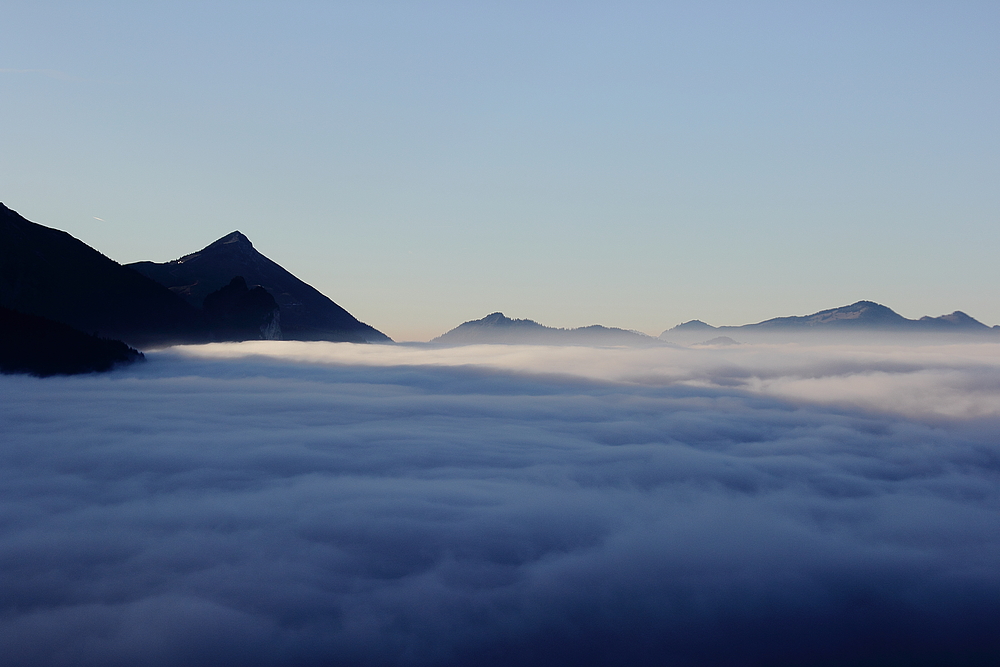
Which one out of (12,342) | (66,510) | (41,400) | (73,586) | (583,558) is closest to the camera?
(73,586)

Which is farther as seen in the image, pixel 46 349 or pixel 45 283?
pixel 45 283

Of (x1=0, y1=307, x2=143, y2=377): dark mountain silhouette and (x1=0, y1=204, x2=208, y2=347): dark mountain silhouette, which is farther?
(x1=0, y1=204, x2=208, y2=347): dark mountain silhouette

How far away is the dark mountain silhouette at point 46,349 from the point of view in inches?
5733

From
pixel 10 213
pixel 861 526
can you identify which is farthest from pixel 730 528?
pixel 10 213

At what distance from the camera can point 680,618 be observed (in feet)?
165

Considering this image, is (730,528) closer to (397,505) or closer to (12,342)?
(397,505)

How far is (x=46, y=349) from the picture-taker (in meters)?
151

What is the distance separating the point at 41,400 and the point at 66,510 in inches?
3207

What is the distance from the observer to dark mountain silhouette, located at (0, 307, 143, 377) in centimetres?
14562

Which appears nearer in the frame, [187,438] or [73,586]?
[73,586]

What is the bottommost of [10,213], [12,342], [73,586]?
[73,586]

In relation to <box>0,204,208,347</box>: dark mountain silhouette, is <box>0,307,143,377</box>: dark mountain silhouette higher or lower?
lower

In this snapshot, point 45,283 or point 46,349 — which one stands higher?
point 45,283

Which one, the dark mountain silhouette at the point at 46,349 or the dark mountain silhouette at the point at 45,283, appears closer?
the dark mountain silhouette at the point at 46,349
